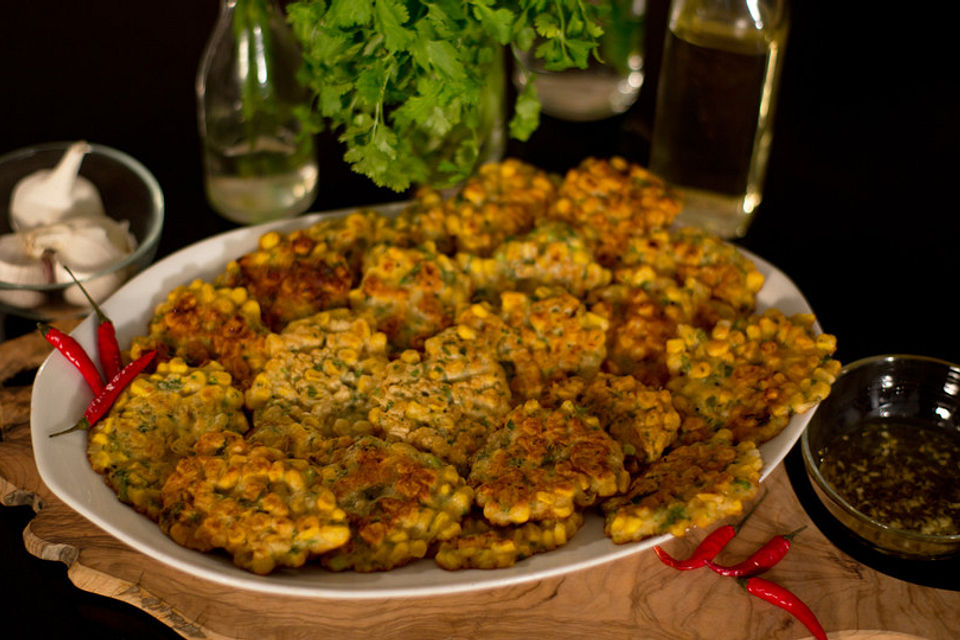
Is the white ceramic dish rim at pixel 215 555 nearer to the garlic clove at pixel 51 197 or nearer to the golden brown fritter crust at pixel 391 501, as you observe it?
the golden brown fritter crust at pixel 391 501

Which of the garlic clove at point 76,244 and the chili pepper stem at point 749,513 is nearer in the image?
the chili pepper stem at point 749,513

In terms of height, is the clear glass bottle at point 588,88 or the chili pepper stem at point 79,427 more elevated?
the clear glass bottle at point 588,88

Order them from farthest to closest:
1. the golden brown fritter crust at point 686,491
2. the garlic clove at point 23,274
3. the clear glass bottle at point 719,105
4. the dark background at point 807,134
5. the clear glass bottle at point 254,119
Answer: the dark background at point 807,134 → the clear glass bottle at point 254,119 → the clear glass bottle at point 719,105 → the garlic clove at point 23,274 → the golden brown fritter crust at point 686,491

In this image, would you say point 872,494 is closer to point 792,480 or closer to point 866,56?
point 792,480

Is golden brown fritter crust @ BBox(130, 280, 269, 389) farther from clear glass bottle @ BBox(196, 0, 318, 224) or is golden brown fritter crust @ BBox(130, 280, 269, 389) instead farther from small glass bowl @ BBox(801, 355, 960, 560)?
small glass bowl @ BBox(801, 355, 960, 560)

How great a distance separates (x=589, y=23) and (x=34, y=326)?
1.89m

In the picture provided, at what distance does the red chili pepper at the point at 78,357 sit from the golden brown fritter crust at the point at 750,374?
1.42 m

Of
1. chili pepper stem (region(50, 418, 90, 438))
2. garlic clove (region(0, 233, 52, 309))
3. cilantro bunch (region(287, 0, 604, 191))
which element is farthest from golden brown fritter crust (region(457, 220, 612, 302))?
garlic clove (region(0, 233, 52, 309))

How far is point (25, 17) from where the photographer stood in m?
4.29

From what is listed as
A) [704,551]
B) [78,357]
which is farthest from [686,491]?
[78,357]

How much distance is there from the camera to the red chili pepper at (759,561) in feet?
8.09

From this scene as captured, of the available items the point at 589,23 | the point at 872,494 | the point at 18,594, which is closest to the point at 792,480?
the point at 872,494

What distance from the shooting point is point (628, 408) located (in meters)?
2.53

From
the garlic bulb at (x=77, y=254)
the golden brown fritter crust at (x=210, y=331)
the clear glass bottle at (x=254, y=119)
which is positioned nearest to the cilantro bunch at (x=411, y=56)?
the clear glass bottle at (x=254, y=119)
